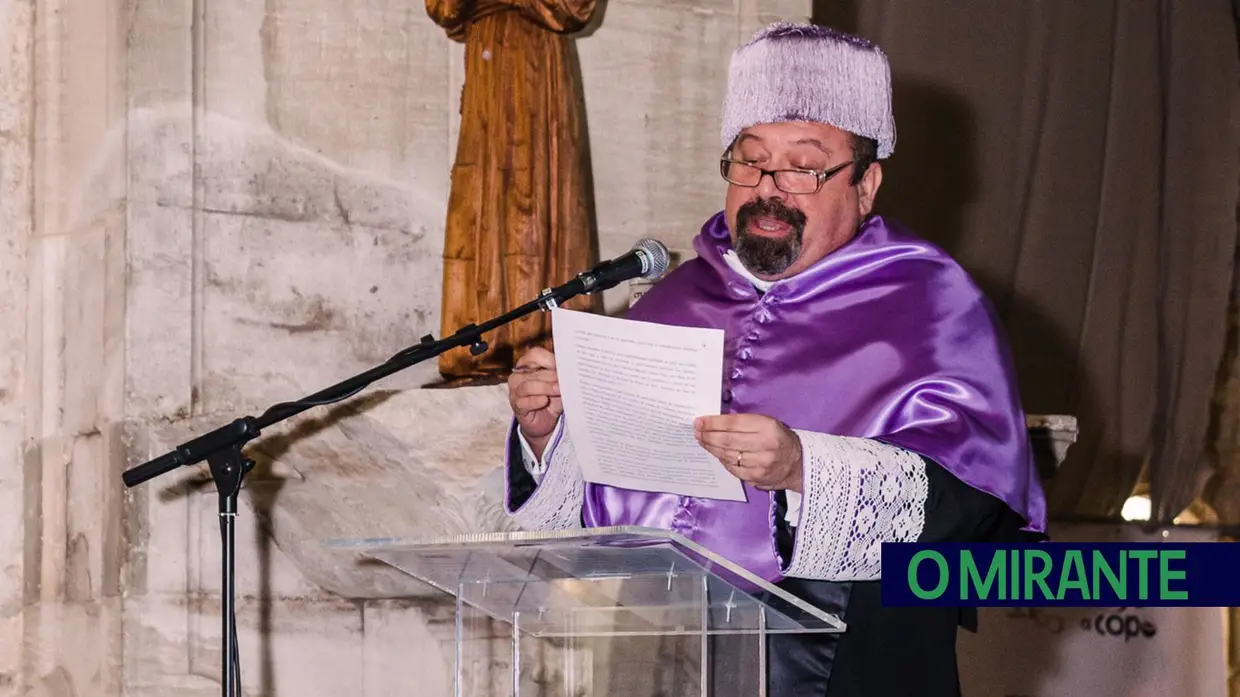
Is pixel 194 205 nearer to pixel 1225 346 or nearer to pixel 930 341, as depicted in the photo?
pixel 930 341

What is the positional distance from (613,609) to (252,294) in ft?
6.92


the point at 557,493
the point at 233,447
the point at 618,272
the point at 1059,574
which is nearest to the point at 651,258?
the point at 618,272

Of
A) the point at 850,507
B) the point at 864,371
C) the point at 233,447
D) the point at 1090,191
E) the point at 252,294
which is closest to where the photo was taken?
the point at 850,507

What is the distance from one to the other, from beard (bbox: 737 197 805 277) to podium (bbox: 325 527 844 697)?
2.90 feet

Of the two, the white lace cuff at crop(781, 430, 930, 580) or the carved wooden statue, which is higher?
the carved wooden statue

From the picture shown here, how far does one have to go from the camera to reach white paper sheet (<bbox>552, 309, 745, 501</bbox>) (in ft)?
7.99

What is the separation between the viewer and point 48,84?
4.64 meters

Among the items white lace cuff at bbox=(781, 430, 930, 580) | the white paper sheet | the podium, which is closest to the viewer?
the podium

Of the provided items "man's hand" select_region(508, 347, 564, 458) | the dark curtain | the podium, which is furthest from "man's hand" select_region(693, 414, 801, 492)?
the dark curtain

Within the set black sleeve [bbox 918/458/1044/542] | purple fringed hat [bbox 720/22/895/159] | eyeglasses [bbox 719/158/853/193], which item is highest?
purple fringed hat [bbox 720/22/895/159]

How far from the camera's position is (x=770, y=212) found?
3.11m

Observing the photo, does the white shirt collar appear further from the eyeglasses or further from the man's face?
the eyeglasses

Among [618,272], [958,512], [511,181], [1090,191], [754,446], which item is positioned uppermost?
[1090,191]

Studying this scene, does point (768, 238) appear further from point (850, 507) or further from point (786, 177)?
point (850, 507)
